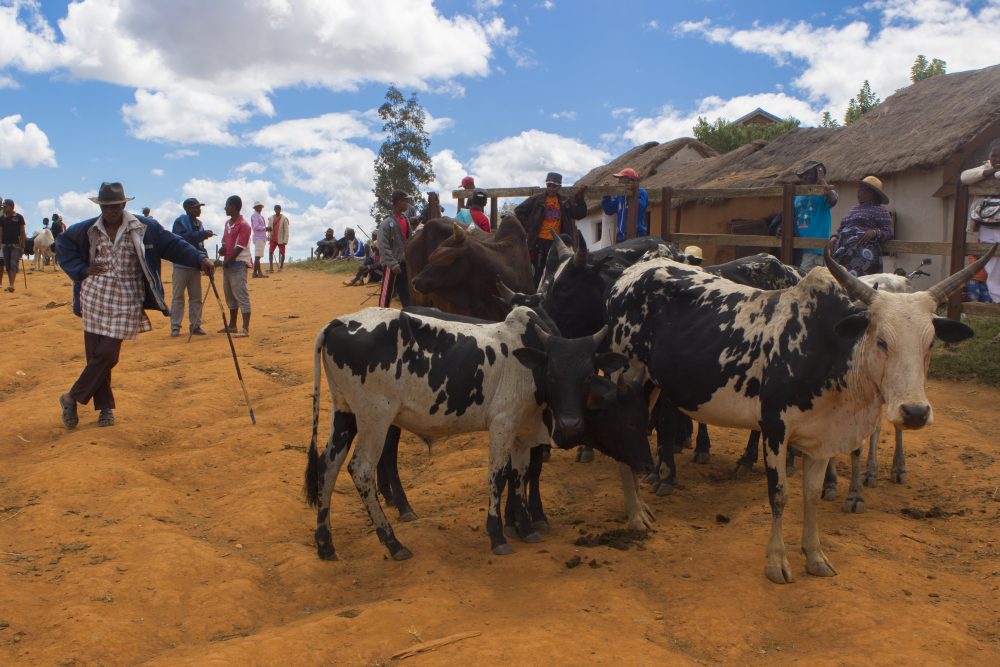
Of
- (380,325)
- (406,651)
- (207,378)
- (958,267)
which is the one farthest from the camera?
(207,378)

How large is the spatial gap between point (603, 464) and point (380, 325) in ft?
9.50

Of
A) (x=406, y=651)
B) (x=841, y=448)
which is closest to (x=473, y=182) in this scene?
(x=841, y=448)

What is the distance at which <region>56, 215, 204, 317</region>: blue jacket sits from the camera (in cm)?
794

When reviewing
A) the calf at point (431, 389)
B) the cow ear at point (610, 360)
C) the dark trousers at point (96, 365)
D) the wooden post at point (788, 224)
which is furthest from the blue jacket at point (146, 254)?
the wooden post at point (788, 224)

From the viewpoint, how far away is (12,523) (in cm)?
575

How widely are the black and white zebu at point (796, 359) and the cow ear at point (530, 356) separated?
2.87 feet

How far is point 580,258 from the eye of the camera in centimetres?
679

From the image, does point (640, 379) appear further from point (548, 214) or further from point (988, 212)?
point (988, 212)

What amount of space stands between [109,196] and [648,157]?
1961 cm

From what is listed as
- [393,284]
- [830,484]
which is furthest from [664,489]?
[393,284]

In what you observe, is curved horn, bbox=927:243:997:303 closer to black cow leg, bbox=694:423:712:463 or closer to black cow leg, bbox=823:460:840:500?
black cow leg, bbox=823:460:840:500

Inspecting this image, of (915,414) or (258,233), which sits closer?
(915,414)

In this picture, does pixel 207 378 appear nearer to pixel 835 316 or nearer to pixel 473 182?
pixel 473 182

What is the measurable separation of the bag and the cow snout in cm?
600
